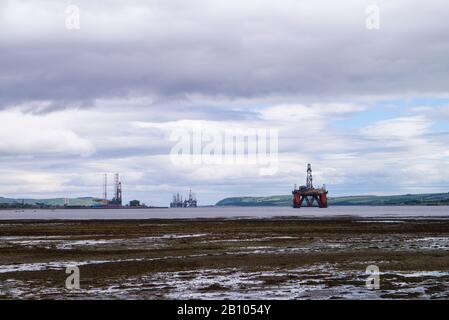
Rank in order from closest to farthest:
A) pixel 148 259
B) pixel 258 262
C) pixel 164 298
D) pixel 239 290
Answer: pixel 164 298 < pixel 239 290 < pixel 258 262 < pixel 148 259

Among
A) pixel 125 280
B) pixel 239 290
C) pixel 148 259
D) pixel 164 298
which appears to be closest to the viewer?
pixel 164 298

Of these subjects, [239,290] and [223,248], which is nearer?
[239,290]

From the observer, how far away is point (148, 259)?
36094 millimetres

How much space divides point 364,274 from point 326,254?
31.9ft

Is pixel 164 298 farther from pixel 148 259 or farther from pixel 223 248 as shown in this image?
pixel 223 248

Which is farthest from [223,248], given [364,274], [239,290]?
[239,290]

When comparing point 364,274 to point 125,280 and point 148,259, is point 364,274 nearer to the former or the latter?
point 125,280

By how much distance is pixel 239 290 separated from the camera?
24.0 meters
